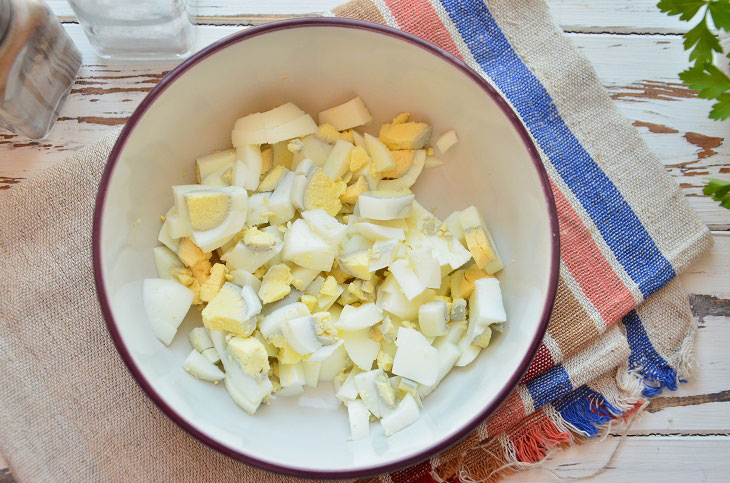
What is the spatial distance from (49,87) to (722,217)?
1464 mm

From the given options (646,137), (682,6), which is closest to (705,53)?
(682,6)

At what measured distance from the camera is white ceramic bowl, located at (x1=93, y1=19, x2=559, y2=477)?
1.12 m

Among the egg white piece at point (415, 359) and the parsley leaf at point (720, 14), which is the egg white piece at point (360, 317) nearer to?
the egg white piece at point (415, 359)

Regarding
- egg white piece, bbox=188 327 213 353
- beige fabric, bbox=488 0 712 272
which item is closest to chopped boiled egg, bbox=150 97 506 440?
egg white piece, bbox=188 327 213 353

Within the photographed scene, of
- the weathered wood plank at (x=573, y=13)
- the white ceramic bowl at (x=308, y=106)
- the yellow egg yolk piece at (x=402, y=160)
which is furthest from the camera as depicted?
the weathered wood plank at (x=573, y=13)

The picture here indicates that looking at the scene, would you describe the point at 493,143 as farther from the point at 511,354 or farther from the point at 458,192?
the point at 511,354

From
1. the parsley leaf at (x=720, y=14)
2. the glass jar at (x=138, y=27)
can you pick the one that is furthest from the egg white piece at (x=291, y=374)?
the parsley leaf at (x=720, y=14)

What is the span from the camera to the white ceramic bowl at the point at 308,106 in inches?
44.2

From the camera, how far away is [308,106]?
1.33 meters

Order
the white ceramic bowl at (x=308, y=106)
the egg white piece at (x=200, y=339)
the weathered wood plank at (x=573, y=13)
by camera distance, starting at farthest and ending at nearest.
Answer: the weathered wood plank at (x=573, y=13) → the egg white piece at (x=200, y=339) → the white ceramic bowl at (x=308, y=106)

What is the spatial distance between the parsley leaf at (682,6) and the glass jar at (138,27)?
38.1 inches

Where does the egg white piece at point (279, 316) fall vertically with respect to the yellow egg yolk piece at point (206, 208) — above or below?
below

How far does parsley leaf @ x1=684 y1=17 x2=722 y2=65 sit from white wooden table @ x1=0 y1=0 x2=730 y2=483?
0.51 ft

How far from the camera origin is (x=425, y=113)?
1.31 metres
